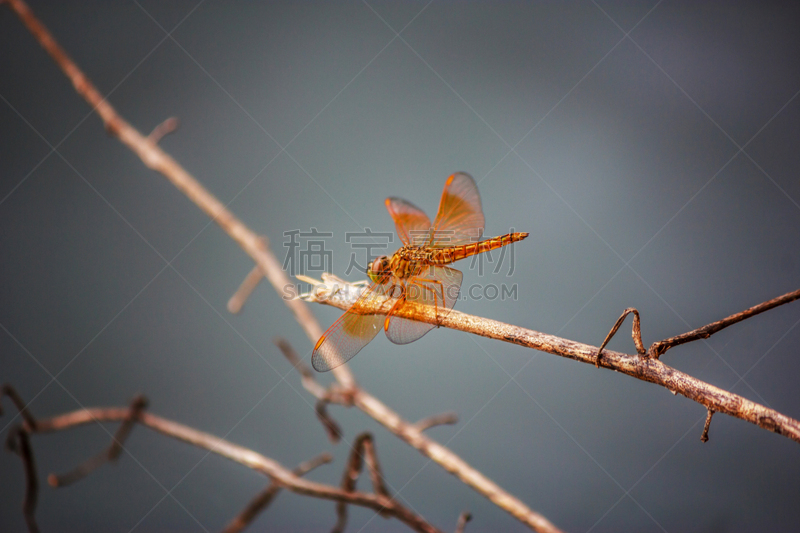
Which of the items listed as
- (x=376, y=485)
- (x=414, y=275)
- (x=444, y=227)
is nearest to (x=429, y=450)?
(x=376, y=485)

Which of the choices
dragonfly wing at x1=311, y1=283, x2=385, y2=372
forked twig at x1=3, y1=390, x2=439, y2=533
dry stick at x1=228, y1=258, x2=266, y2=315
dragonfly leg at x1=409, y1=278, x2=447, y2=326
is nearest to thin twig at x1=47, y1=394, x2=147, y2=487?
forked twig at x1=3, y1=390, x2=439, y2=533

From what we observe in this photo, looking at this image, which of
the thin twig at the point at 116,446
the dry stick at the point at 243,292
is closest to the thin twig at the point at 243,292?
the dry stick at the point at 243,292

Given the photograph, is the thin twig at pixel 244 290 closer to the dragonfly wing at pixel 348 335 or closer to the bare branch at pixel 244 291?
the bare branch at pixel 244 291

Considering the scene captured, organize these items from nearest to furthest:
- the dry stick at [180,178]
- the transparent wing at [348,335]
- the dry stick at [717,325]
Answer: the dry stick at [717,325]
the transparent wing at [348,335]
the dry stick at [180,178]

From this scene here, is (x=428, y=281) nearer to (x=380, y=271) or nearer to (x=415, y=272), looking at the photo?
(x=415, y=272)

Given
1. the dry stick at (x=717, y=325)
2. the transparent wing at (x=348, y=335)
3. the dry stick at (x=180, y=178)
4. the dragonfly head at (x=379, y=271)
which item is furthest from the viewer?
the dry stick at (x=180, y=178)

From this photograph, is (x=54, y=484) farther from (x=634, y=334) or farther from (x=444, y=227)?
(x=634, y=334)

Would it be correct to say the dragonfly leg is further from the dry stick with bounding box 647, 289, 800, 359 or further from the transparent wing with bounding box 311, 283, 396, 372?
the dry stick with bounding box 647, 289, 800, 359

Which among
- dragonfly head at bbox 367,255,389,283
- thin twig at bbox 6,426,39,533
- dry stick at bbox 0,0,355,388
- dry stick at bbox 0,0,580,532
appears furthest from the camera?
dry stick at bbox 0,0,355,388
